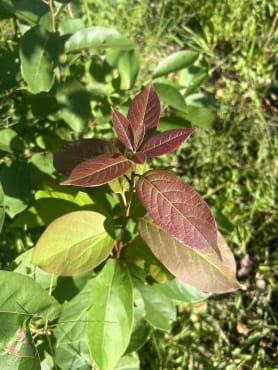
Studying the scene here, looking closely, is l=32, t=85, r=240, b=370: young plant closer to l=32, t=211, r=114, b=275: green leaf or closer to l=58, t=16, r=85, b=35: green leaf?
l=32, t=211, r=114, b=275: green leaf

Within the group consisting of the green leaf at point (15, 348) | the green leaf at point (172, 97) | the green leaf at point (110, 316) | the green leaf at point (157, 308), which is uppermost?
the green leaf at point (172, 97)

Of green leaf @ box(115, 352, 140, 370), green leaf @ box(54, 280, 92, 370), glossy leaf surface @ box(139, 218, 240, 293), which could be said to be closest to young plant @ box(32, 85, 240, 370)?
glossy leaf surface @ box(139, 218, 240, 293)

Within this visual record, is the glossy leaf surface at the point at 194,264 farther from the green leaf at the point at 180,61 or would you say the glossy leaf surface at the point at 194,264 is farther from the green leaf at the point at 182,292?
the green leaf at the point at 180,61

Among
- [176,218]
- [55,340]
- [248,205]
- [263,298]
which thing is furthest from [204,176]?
[176,218]

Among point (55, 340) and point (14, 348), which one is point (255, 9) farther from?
point (14, 348)

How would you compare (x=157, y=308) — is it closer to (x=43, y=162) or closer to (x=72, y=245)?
(x=72, y=245)

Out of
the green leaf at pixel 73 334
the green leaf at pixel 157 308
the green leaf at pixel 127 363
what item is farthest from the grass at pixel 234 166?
the green leaf at pixel 73 334
